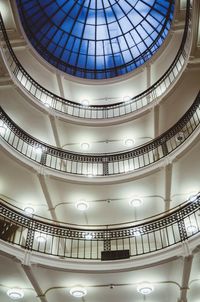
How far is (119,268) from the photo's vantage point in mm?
10289

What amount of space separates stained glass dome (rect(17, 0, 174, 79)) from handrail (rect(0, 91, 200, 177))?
8.09m

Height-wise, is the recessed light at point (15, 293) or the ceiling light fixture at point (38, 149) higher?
the ceiling light fixture at point (38, 149)

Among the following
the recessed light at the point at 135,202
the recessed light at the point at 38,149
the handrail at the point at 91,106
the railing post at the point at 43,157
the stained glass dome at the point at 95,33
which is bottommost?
the recessed light at the point at 135,202

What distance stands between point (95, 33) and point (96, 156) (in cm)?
1108

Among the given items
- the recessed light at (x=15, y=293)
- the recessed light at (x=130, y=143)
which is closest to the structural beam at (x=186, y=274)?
the recessed light at (x=15, y=293)

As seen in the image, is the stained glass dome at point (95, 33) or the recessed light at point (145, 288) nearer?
the recessed light at point (145, 288)

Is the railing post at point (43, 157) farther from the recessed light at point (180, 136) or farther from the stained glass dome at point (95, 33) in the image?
the stained glass dome at point (95, 33)

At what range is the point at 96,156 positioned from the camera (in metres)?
16.3

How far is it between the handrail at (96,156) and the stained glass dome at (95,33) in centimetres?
809

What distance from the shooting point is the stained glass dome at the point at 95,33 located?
21297 millimetres

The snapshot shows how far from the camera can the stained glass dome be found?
69.9 feet

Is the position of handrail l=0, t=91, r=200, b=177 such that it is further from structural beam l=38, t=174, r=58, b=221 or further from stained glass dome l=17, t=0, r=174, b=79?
stained glass dome l=17, t=0, r=174, b=79

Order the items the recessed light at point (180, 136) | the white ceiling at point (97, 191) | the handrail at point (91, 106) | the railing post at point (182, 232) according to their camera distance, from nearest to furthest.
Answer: the railing post at point (182, 232) < the white ceiling at point (97, 191) < the recessed light at point (180, 136) < the handrail at point (91, 106)

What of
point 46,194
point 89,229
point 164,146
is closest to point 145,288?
point 89,229
